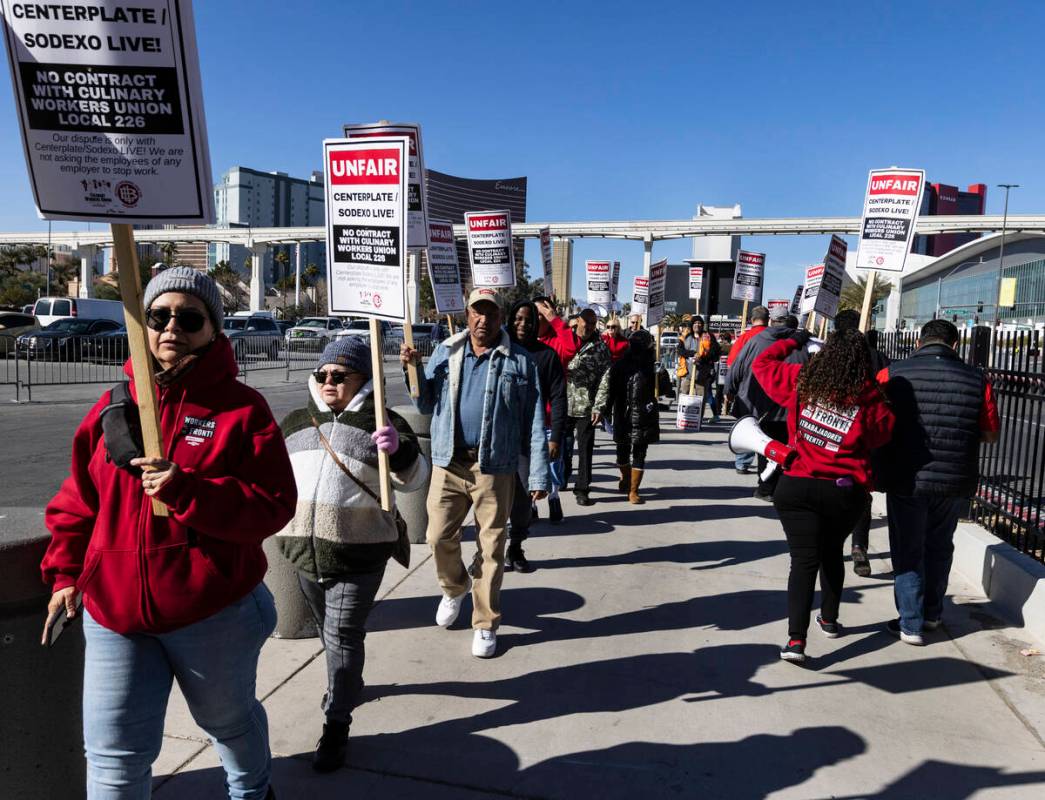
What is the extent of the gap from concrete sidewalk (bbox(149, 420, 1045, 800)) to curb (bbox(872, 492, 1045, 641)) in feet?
0.43

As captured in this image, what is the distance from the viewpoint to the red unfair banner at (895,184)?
269 inches

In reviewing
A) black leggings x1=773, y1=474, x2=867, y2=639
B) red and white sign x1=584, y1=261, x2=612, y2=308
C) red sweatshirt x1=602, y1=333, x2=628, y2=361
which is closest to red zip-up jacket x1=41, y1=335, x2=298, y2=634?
black leggings x1=773, y1=474, x2=867, y2=639

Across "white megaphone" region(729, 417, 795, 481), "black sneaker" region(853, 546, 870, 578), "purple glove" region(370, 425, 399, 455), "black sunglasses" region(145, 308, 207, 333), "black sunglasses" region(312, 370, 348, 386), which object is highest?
"black sunglasses" region(145, 308, 207, 333)

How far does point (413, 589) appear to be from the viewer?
5.72m

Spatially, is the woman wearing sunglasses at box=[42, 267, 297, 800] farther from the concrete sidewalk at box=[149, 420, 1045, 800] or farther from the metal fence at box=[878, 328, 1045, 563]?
the metal fence at box=[878, 328, 1045, 563]

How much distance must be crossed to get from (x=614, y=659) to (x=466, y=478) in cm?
135

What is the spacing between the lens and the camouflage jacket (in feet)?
27.7

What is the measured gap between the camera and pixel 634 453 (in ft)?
28.7

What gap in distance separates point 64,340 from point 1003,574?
21.9 metres

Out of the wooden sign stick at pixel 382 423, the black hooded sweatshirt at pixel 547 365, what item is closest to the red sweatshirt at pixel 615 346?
the black hooded sweatshirt at pixel 547 365

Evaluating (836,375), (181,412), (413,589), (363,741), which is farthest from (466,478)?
(181,412)

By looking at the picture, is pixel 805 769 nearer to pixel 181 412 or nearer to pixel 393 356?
pixel 181 412

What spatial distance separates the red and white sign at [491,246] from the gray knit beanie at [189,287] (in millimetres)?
7222

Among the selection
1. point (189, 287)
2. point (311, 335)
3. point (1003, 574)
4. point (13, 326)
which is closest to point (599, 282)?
point (1003, 574)
